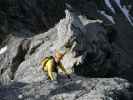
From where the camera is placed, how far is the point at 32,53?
1255 inches

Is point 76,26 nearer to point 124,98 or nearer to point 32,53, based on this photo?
point 32,53

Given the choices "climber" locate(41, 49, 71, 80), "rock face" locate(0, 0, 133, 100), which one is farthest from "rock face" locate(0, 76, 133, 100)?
"climber" locate(41, 49, 71, 80)

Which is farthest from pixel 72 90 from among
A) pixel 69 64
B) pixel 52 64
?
pixel 69 64

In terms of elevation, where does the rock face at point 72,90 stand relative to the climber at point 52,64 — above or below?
below

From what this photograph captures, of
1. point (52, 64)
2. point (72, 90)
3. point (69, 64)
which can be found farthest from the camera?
point (69, 64)

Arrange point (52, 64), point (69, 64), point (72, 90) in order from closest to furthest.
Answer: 1. point (72, 90)
2. point (52, 64)
3. point (69, 64)

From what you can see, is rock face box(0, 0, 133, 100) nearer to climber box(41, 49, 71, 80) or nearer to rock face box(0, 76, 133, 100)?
rock face box(0, 76, 133, 100)

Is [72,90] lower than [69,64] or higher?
lower

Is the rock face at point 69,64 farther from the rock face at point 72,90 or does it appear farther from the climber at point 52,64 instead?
the climber at point 52,64

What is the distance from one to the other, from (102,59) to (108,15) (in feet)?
161

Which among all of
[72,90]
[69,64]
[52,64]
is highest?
[69,64]

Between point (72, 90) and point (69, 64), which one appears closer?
point (72, 90)

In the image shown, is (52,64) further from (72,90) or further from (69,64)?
(69,64)

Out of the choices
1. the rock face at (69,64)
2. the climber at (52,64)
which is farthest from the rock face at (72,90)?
the climber at (52,64)
